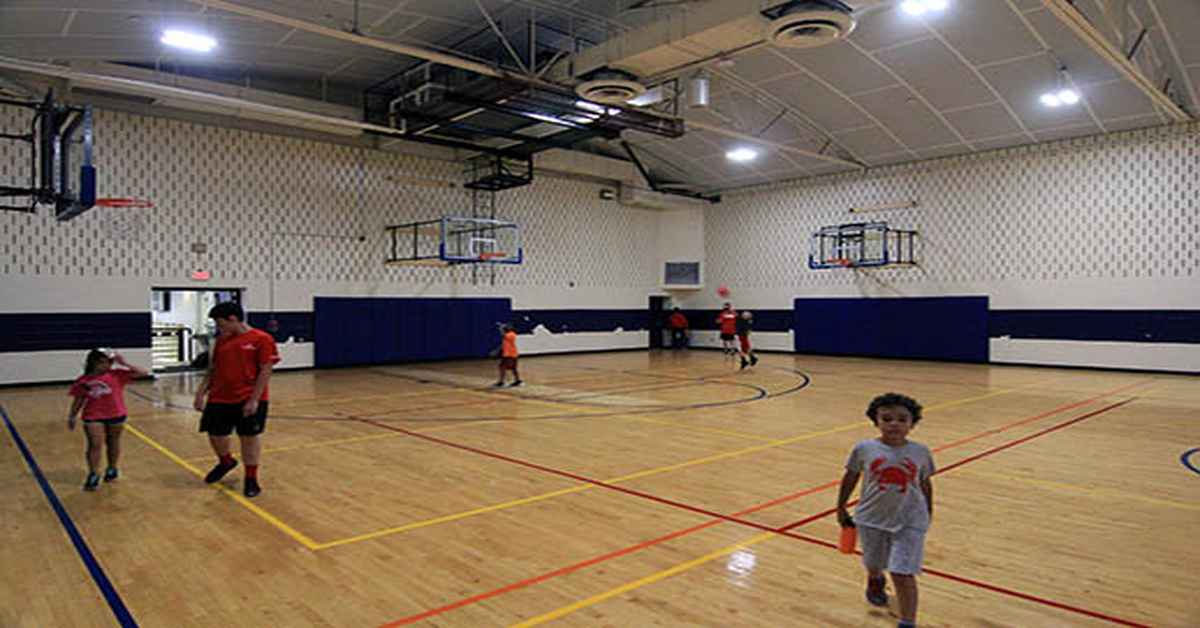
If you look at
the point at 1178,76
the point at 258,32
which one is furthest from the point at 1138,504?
the point at 258,32

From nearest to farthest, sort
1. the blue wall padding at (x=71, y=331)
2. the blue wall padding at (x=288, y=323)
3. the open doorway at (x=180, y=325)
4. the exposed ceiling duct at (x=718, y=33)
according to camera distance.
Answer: the exposed ceiling duct at (x=718, y=33) → the blue wall padding at (x=71, y=331) → the blue wall padding at (x=288, y=323) → the open doorway at (x=180, y=325)

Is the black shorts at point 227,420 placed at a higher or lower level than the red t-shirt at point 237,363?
lower

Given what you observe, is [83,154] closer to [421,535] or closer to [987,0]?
[421,535]

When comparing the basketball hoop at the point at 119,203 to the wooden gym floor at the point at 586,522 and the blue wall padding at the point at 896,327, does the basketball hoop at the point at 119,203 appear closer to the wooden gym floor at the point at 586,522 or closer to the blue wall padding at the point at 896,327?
the wooden gym floor at the point at 586,522

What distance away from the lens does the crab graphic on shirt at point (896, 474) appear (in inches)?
127

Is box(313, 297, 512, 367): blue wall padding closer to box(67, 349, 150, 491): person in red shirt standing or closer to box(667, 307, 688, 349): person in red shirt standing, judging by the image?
box(667, 307, 688, 349): person in red shirt standing

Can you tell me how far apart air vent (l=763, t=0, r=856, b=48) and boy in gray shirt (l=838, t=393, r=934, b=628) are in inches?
281

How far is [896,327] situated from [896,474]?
18.3 meters

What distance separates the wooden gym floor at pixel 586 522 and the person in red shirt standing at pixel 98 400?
1.32 feet

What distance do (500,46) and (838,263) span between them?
36.1 feet

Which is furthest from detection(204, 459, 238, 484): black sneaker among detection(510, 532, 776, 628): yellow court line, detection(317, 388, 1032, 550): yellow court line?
detection(510, 532, 776, 628): yellow court line

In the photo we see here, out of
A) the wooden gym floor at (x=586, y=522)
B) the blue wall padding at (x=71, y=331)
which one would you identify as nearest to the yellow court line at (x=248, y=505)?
the wooden gym floor at (x=586, y=522)

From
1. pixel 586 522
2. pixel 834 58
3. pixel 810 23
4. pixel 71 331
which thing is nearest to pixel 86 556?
pixel 586 522

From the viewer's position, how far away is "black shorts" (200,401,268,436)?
19.0 ft
